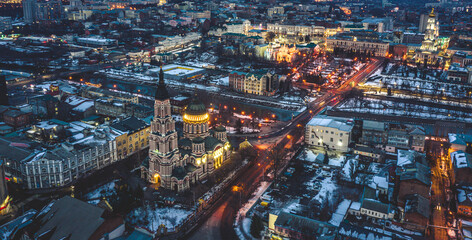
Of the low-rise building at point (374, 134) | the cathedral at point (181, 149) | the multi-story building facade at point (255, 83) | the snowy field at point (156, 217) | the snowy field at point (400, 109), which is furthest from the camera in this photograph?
the multi-story building facade at point (255, 83)

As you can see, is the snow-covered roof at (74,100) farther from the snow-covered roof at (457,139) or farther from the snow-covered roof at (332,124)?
the snow-covered roof at (457,139)

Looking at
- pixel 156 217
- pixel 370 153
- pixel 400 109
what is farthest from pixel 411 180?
pixel 400 109

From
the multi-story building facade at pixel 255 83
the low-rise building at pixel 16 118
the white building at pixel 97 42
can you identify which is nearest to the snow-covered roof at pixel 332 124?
the multi-story building facade at pixel 255 83

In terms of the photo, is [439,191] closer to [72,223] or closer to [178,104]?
[72,223]

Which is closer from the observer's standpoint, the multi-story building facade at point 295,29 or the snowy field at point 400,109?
the snowy field at point 400,109

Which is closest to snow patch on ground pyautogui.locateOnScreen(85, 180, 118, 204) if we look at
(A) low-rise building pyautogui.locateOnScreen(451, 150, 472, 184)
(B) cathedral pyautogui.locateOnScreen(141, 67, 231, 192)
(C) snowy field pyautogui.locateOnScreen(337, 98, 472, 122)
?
(B) cathedral pyautogui.locateOnScreen(141, 67, 231, 192)

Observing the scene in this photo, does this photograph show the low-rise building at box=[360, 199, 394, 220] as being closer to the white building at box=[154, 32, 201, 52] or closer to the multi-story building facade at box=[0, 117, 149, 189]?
Result: the multi-story building facade at box=[0, 117, 149, 189]

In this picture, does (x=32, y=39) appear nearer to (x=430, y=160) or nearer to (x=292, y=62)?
(x=292, y=62)
